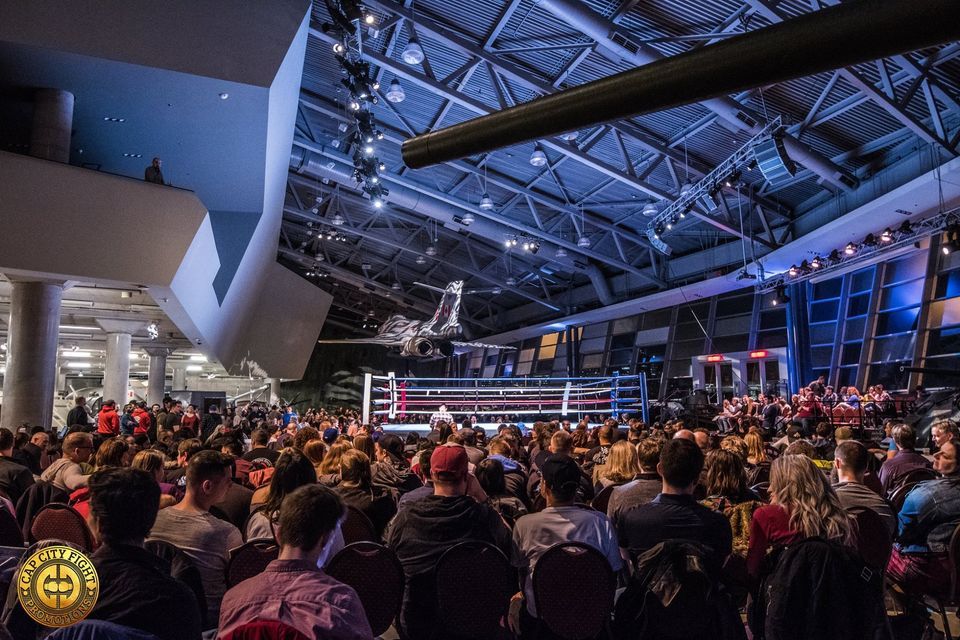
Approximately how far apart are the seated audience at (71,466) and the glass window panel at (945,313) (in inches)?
522

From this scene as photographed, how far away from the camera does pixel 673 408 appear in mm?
14750

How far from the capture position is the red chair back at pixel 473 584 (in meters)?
2.64

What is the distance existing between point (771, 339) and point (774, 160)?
300 inches

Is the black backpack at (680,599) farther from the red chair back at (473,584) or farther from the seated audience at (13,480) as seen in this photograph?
the seated audience at (13,480)

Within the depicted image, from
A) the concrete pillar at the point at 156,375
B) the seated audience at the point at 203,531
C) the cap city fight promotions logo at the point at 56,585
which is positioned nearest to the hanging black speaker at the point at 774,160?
the seated audience at the point at 203,531

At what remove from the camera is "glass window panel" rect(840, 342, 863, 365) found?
14.5 m

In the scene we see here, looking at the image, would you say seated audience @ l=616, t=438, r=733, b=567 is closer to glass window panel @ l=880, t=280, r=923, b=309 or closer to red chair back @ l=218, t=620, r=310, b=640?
red chair back @ l=218, t=620, r=310, b=640

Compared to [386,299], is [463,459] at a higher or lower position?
lower

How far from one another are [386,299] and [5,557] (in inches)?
1049

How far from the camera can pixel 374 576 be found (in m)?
2.59

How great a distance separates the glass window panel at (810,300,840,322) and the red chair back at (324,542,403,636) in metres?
15.2

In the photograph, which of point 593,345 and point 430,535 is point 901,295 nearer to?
point 593,345

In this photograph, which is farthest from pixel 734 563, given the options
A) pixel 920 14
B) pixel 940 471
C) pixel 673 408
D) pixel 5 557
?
pixel 673 408

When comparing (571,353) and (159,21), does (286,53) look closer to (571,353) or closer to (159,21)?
(159,21)
